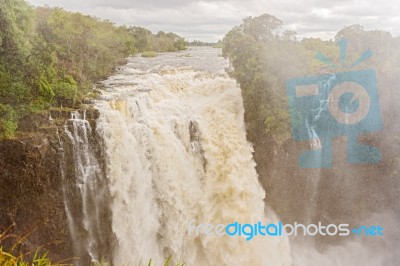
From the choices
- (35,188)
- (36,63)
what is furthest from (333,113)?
(35,188)

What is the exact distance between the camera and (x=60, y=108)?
458 inches

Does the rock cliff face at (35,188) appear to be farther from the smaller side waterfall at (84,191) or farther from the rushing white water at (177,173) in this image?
the rushing white water at (177,173)

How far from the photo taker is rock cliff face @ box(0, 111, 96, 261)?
34.2ft

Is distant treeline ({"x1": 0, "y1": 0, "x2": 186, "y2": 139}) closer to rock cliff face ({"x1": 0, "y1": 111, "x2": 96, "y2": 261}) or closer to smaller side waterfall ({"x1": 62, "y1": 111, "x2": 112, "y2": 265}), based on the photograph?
rock cliff face ({"x1": 0, "y1": 111, "x2": 96, "y2": 261})

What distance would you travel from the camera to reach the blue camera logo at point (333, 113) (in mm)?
15672

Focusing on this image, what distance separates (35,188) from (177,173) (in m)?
4.23

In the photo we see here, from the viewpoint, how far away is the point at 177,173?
1238cm

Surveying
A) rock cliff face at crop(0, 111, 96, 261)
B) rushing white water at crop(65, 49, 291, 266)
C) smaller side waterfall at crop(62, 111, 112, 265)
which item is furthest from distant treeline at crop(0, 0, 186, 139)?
smaller side waterfall at crop(62, 111, 112, 265)

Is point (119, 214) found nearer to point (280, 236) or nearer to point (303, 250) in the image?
point (280, 236)

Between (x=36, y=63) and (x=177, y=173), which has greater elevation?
(x=36, y=63)

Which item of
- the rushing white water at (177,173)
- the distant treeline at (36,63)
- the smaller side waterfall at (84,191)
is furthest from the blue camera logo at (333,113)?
the distant treeline at (36,63)

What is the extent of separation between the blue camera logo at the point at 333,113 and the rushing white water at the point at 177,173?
249cm

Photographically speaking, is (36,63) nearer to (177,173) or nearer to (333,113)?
(177,173)

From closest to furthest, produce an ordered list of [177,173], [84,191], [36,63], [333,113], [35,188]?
1. [35,188]
2. [84,191]
3. [36,63]
4. [177,173]
5. [333,113]
